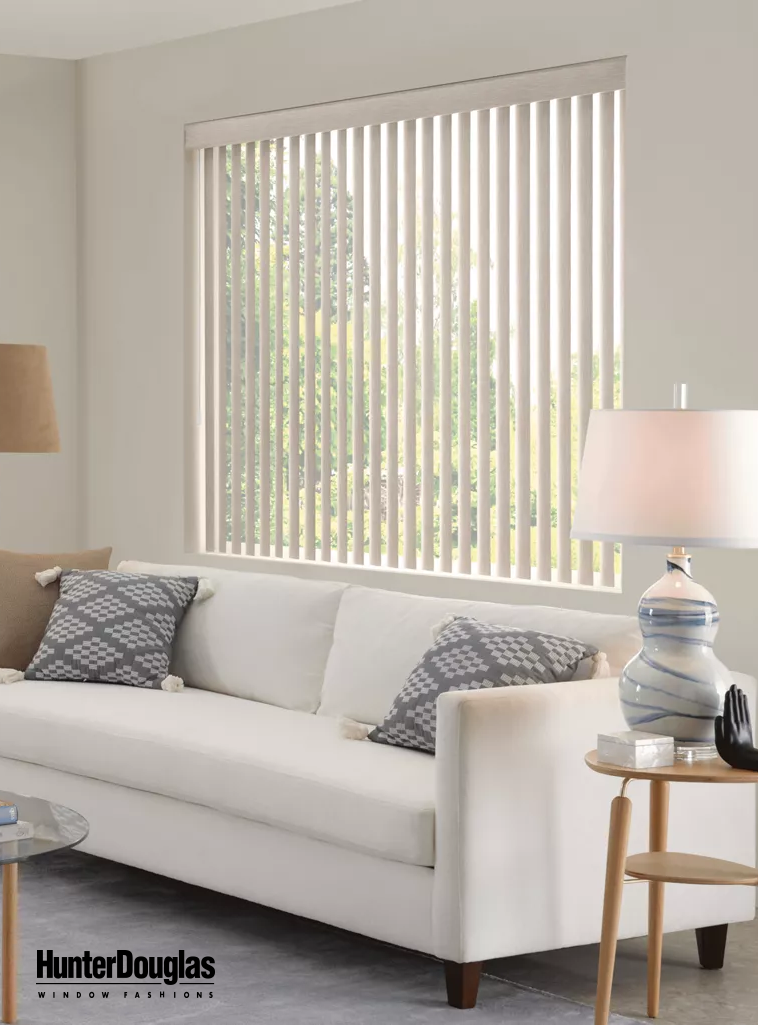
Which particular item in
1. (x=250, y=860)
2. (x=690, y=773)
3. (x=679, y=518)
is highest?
(x=679, y=518)

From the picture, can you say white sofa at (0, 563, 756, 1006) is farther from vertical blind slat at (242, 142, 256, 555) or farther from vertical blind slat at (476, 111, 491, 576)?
vertical blind slat at (242, 142, 256, 555)

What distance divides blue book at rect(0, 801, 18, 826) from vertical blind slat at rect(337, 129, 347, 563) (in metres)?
2.54

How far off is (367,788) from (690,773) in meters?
0.76

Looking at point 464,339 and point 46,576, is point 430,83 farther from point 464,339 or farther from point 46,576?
point 46,576

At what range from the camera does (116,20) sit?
5.66m

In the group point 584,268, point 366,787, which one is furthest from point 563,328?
point 366,787

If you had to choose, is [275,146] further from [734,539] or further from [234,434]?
Result: [734,539]

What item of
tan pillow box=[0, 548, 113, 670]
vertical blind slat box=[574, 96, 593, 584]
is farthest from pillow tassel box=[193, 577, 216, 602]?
vertical blind slat box=[574, 96, 593, 584]

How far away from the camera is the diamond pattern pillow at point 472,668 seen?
365 cm

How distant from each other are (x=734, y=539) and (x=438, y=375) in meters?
2.15

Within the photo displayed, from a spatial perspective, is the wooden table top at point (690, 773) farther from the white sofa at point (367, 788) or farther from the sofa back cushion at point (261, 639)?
the sofa back cushion at point (261, 639)

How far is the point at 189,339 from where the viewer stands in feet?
19.6

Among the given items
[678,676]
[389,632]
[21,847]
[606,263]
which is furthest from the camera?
[606,263]

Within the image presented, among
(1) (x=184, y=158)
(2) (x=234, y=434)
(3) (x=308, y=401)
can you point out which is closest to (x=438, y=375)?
(3) (x=308, y=401)
